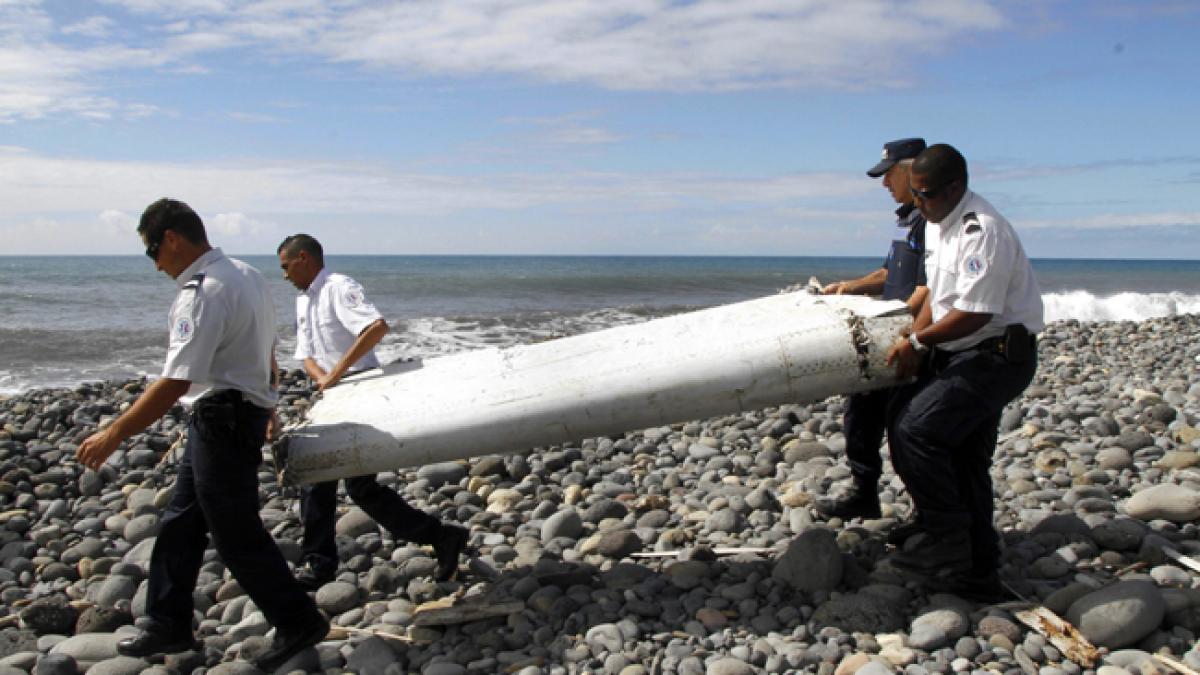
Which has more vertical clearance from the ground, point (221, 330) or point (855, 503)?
point (221, 330)

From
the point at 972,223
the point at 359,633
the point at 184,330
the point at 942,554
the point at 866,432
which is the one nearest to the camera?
the point at 184,330

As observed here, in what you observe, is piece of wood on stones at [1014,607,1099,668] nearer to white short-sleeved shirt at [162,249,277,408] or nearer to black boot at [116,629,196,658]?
white short-sleeved shirt at [162,249,277,408]

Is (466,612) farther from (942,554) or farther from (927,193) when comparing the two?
(927,193)

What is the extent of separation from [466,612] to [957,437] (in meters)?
2.35

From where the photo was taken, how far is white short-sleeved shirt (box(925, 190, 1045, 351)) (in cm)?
359

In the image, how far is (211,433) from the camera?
12.1 ft

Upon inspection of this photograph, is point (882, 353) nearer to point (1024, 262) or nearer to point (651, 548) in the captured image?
point (1024, 262)

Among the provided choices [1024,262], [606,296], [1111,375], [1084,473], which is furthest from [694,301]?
[1024,262]

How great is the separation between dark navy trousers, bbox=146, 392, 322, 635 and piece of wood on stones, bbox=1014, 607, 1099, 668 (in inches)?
119

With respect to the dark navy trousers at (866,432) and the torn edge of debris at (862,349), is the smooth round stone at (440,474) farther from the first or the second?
the torn edge of debris at (862,349)

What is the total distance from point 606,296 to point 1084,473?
29.0 metres

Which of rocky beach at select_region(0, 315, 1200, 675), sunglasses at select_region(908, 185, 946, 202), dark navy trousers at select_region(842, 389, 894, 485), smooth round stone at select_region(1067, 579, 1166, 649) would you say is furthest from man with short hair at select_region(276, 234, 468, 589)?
smooth round stone at select_region(1067, 579, 1166, 649)

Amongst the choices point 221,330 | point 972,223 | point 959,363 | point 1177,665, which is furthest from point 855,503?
point 221,330

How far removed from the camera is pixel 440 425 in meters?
4.16
